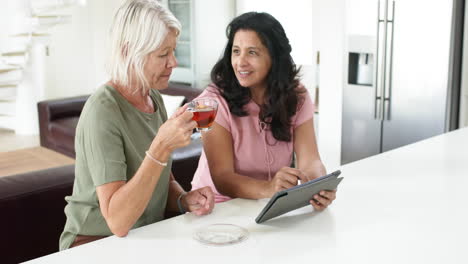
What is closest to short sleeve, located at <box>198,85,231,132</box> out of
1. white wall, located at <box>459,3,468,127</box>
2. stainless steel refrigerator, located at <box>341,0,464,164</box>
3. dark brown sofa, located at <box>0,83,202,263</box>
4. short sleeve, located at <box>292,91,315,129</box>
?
short sleeve, located at <box>292,91,315,129</box>

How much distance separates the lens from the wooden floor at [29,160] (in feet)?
18.7

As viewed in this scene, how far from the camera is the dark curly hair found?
87.9 inches

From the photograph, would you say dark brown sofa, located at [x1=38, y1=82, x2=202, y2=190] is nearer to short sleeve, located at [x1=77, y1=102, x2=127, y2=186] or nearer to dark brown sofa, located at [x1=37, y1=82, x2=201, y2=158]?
dark brown sofa, located at [x1=37, y1=82, x2=201, y2=158]

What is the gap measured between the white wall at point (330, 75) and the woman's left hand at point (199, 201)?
2917 millimetres

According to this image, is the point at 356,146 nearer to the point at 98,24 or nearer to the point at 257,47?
the point at 257,47

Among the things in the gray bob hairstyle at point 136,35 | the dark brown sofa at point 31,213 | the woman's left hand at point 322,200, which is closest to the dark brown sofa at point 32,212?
the dark brown sofa at point 31,213

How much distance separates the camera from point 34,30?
23.6ft

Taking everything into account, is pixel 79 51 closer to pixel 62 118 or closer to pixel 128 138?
pixel 62 118

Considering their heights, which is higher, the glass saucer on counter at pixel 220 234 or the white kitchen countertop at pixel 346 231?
the glass saucer on counter at pixel 220 234

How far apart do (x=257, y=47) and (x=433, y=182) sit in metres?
0.81

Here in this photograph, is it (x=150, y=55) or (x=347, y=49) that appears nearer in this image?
(x=150, y=55)

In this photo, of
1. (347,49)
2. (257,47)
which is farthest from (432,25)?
(257,47)

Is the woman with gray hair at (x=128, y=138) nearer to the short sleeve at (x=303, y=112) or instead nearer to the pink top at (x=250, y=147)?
the pink top at (x=250, y=147)

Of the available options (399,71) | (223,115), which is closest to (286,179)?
(223,115)
